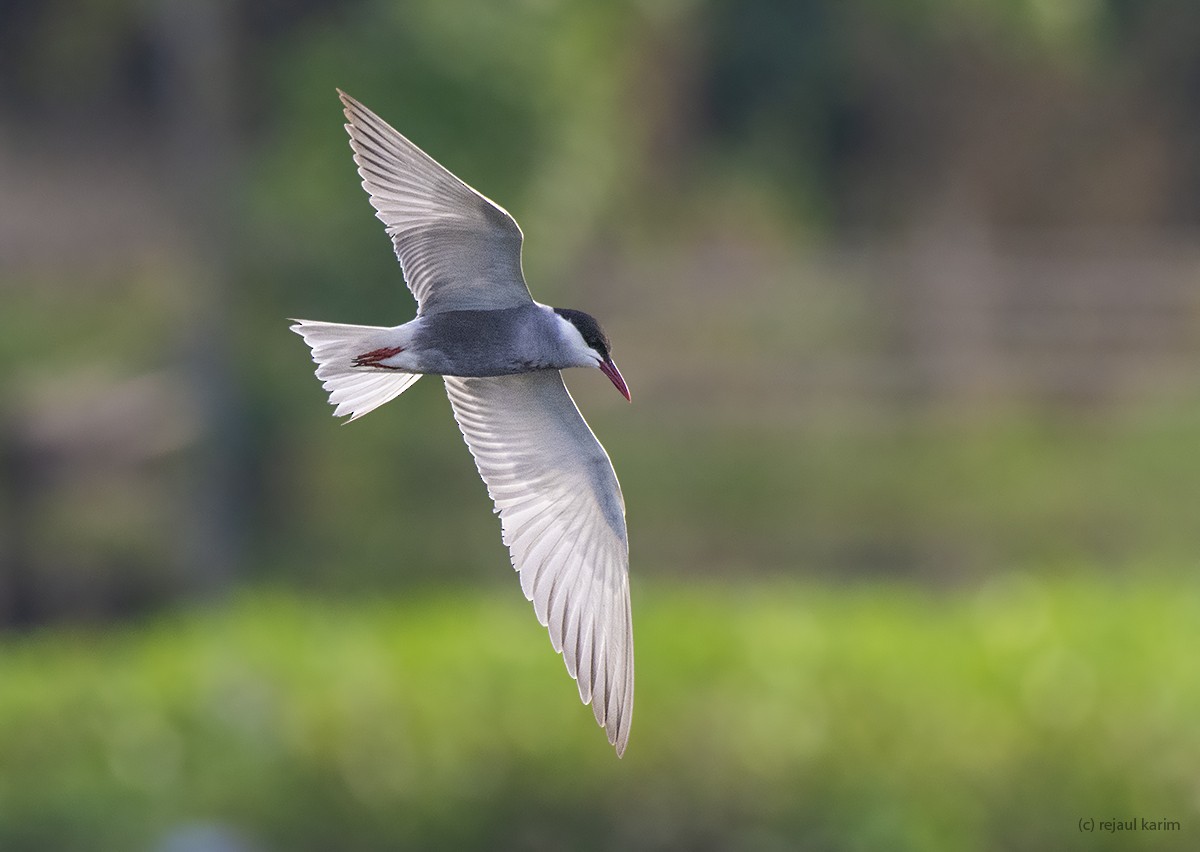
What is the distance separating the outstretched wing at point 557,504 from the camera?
13.0 ft

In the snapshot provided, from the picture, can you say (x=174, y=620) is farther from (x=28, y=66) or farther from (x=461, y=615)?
(x=28, y=66)

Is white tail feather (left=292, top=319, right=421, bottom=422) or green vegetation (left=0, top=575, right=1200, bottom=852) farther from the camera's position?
green vegetation (left=0, top=575, right=1200, bottom=852)

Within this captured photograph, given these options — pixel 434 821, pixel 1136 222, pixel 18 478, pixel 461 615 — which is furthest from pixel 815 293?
pixel 434 821

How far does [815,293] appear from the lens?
15914 mm

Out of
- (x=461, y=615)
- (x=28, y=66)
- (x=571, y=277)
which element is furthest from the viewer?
(x=28, y=66)

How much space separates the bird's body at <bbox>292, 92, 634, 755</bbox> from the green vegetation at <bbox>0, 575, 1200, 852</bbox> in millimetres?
1732

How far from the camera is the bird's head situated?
356 centimetres

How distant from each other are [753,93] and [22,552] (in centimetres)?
834

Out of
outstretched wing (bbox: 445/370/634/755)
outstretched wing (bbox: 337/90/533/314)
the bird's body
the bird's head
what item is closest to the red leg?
the bird's body

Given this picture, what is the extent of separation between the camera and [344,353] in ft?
11.9

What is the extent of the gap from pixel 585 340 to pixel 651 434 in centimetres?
1114

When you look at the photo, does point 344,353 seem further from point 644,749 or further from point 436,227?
point 644,749

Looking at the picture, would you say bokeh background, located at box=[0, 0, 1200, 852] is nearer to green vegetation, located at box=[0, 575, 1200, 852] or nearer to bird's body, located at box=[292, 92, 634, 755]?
green vegetation, located at box=[0, 575, 1200, 852]

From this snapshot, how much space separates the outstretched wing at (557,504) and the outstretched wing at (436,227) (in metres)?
0.31
